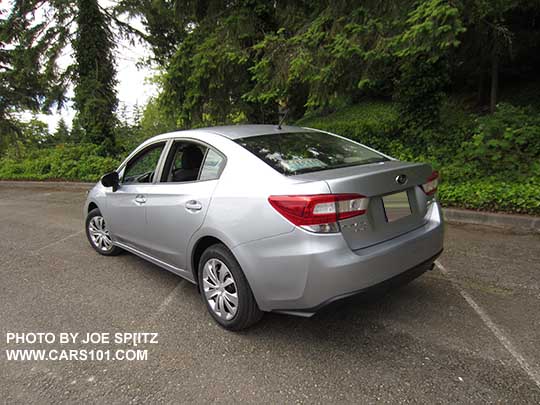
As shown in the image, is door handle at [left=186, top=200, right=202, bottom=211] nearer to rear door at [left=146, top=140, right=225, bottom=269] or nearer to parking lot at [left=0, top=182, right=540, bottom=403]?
rear door at [left=146, top=140, right=225, bottom=269]

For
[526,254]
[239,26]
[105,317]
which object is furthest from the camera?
[239,26]

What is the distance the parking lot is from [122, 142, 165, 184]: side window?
3.40ft

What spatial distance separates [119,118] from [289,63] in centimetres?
942

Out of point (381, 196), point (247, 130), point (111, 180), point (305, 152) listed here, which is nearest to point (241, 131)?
point (247, 130)

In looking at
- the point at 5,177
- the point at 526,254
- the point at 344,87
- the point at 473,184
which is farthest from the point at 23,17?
the point at 526,254

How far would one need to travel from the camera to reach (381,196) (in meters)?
2.38

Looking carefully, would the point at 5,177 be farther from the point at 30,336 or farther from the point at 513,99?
the point at 513,99

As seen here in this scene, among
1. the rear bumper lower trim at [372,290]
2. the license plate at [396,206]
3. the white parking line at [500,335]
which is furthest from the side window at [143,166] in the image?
the white parking line at [500,335]

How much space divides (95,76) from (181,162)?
11292 mm

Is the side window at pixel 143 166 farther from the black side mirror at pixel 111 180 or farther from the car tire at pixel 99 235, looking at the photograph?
the car tire at pixel 99 235

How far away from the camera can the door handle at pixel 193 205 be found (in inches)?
110

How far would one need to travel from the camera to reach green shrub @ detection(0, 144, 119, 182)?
38.6 ft

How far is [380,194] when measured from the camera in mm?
2355

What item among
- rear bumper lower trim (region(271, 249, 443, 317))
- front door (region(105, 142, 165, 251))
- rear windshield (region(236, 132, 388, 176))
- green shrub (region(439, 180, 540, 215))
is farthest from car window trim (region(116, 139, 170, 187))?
green shrub (region(439, 180, 540, 215))
